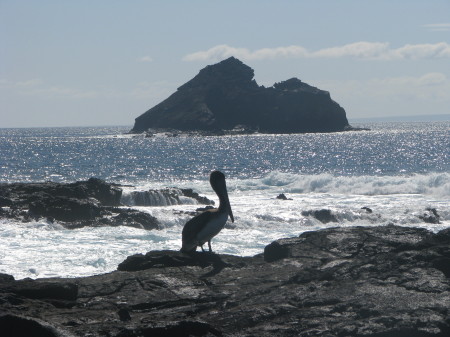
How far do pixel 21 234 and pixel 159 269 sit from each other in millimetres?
16174

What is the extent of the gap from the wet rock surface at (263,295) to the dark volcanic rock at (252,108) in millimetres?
154647

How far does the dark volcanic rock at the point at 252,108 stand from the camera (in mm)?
168125

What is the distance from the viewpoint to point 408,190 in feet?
154

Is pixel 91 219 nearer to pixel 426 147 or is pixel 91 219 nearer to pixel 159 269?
pixel 159 269

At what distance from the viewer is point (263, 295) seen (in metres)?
8.02

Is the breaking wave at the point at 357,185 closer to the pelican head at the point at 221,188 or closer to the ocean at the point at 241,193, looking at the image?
the ocean at the point at 241,193

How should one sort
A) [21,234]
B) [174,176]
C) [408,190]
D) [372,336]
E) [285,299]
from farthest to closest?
[174,176]
[408,190]
[21,234]
[285,299]
[372,336]

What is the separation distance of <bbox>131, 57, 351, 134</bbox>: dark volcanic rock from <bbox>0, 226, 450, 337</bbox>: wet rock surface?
6088 inches

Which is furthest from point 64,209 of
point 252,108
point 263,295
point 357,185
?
point 252,108

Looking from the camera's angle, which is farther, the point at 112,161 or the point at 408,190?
the point at 112,161

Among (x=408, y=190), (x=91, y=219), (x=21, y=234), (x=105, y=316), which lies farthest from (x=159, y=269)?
(x=408, y=190)

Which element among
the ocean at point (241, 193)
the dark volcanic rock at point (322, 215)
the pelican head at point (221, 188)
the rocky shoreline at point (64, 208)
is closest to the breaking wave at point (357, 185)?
the ocean at point (241, 193)

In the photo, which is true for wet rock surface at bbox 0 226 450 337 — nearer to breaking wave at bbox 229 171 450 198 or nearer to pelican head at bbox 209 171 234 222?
pelican head at bbox 209 171 234 222

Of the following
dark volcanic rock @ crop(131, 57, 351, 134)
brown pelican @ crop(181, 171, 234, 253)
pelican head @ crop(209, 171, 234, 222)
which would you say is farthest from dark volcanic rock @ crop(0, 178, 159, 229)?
dark volcanic rock @ crop(131, 57, 351, 134)
